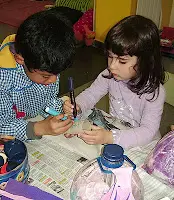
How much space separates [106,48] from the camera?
894 mm

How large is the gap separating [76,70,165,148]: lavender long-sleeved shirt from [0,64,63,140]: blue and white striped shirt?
124 millimetres

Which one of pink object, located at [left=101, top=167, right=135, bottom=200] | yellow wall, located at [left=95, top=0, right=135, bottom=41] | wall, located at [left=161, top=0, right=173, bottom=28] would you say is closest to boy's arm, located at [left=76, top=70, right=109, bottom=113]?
pink object, located at [left=101, top=167, right=135, bottom=200]

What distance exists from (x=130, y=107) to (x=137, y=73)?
0.56ft

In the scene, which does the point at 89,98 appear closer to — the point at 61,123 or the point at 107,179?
the point at 61,123

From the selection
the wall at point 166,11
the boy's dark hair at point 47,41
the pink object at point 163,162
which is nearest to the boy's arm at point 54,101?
the boy's dark hair at point 47,41

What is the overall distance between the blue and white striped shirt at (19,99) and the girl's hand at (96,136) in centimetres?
16

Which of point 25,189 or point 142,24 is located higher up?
point 142,24

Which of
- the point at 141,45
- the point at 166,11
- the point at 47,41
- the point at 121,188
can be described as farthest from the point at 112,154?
the point at 166,11

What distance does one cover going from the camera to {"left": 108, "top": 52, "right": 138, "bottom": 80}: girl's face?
0.86 m

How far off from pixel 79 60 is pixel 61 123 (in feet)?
6.08

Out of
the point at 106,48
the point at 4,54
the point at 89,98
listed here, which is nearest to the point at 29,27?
the point at 4,54

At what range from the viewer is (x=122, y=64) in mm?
872

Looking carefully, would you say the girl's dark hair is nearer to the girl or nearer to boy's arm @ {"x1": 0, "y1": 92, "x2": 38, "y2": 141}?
the girl

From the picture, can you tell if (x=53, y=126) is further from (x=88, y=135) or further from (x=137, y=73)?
(x=137, y=73)
